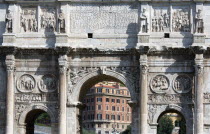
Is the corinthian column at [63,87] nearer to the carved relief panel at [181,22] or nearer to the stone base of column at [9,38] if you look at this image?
the stone base of column at [9,38]

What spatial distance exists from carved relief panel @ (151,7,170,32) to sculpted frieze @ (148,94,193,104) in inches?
116

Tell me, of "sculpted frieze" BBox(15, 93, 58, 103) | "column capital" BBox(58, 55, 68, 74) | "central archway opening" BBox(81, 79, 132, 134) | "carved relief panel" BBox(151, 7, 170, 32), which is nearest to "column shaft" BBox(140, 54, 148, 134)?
"carved relief panel" BBox(151, 7, 170, 32)

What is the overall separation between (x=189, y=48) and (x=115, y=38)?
3340mm

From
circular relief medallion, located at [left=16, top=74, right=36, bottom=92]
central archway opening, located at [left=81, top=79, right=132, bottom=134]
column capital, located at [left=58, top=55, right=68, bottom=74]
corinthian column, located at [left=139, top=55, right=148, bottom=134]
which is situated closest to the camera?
corinthian column, located at [left=139, top=55, right=148, bottom=134]

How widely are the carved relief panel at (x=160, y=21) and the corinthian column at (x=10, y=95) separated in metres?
6.49

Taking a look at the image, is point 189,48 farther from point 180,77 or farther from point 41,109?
point 41,109

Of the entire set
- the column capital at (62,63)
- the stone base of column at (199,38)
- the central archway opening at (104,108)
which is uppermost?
the stone base of column at (199,38)

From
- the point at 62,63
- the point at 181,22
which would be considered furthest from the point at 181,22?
the point at 62,63

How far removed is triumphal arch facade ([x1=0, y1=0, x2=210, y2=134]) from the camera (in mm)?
34406

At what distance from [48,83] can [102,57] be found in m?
2.71

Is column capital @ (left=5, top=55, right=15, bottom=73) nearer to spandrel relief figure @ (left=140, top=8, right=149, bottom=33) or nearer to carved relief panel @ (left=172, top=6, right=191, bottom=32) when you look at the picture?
spandrel relief figure @ (left=140, top=8, right=149, bottom=33)

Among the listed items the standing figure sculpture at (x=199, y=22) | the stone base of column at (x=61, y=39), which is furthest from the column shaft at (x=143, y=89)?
the stone base of column at (x=61, y=39)

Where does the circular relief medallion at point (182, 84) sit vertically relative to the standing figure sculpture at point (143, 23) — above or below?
below

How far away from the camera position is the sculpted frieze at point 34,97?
35.1 m
